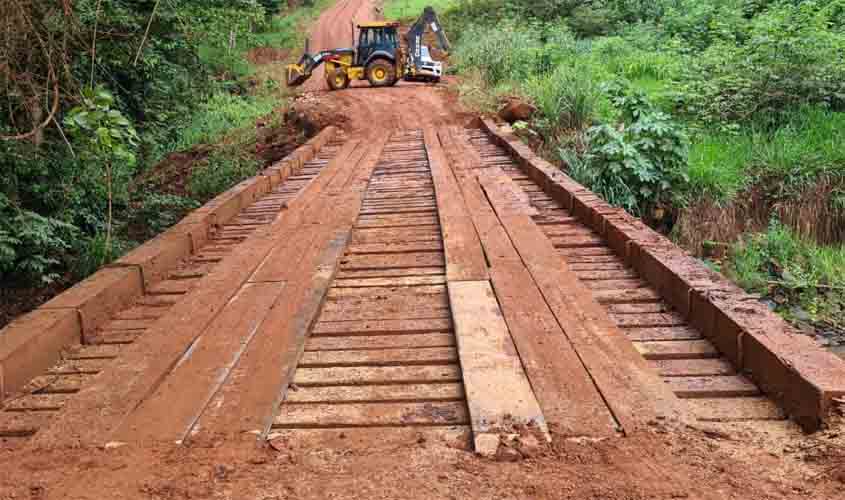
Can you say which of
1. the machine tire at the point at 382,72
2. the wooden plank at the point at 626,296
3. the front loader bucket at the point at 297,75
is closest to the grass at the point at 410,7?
the front loader bucket at the point at 297,75

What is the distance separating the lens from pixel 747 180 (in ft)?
25.6

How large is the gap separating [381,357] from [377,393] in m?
0.32

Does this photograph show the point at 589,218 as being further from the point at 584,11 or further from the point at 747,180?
the point at 584,11

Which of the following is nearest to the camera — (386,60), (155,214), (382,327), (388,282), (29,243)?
(382,327)

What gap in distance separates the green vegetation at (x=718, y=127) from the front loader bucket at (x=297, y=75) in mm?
4760

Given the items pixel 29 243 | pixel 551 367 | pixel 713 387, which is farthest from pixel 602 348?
pixel 29 243

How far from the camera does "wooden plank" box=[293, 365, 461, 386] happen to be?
272 cm

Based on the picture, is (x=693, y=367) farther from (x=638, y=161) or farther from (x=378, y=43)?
(x=378, y=43)

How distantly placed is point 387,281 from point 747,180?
549 cm

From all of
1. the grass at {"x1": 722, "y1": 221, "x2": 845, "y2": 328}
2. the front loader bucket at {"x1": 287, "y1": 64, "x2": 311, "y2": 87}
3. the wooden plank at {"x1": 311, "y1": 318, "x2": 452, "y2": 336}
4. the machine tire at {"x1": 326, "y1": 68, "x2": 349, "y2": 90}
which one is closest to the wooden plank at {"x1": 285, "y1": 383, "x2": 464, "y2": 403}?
the wooden plank at {"x1": 311, "y1": 318, "x2": 452, "y2": 336}

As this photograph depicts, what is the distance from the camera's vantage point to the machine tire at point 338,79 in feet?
57.1

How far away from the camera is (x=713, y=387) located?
2590 millimetres

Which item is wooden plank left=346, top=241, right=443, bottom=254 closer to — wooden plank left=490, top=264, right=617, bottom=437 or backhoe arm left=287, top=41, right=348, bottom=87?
wooden plank left=490, top=264, right=617, bottom=437

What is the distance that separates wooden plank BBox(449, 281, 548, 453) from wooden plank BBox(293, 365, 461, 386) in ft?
0.31
